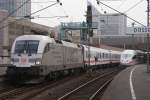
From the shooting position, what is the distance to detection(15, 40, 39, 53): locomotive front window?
26.3 metres

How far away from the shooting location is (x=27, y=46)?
1048 inches

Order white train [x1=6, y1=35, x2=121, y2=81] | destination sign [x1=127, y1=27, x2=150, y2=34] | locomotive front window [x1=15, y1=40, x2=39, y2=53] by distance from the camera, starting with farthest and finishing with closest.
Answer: destination sign [x1=127, y1=27, x2=150, y2=34] < locomotive front window [x1=15, y1=40, x2=39, y2=53] < white train [x1=6, y1=35, x2=121, y2=81]

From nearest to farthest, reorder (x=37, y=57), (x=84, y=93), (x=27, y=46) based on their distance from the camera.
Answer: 1. (x=84, y=93)
2. (x=37, y=57)
3. (x=27, y=46)

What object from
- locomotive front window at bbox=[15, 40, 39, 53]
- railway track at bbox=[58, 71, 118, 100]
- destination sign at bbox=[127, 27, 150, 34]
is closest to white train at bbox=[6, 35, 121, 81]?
locomotive front window at bbox=[15, 40, 39, 53]

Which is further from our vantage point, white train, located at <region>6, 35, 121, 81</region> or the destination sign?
the destination sign

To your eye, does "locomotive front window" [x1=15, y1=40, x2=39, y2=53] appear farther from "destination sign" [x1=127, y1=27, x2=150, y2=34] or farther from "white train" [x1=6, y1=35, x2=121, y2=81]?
"destination sign" [x1=127, y1=27, x2=150, y2=34]

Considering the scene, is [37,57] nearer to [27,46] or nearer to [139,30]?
[27,46]

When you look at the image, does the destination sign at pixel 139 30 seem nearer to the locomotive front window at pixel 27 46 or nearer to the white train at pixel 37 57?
the white train at pixel 37 57

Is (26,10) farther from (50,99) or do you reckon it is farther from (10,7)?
(50,99)

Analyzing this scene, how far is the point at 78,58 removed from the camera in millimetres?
39531

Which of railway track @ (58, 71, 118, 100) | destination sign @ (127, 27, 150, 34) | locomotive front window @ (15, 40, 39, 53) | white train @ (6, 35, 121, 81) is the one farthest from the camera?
destination sign @ (127, 27, 150, 34)

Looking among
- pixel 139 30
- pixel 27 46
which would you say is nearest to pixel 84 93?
pixel 27 46

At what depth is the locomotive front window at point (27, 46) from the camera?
26328mm

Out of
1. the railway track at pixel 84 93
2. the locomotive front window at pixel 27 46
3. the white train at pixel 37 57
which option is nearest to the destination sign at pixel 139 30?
the white train at pixel 37 57
